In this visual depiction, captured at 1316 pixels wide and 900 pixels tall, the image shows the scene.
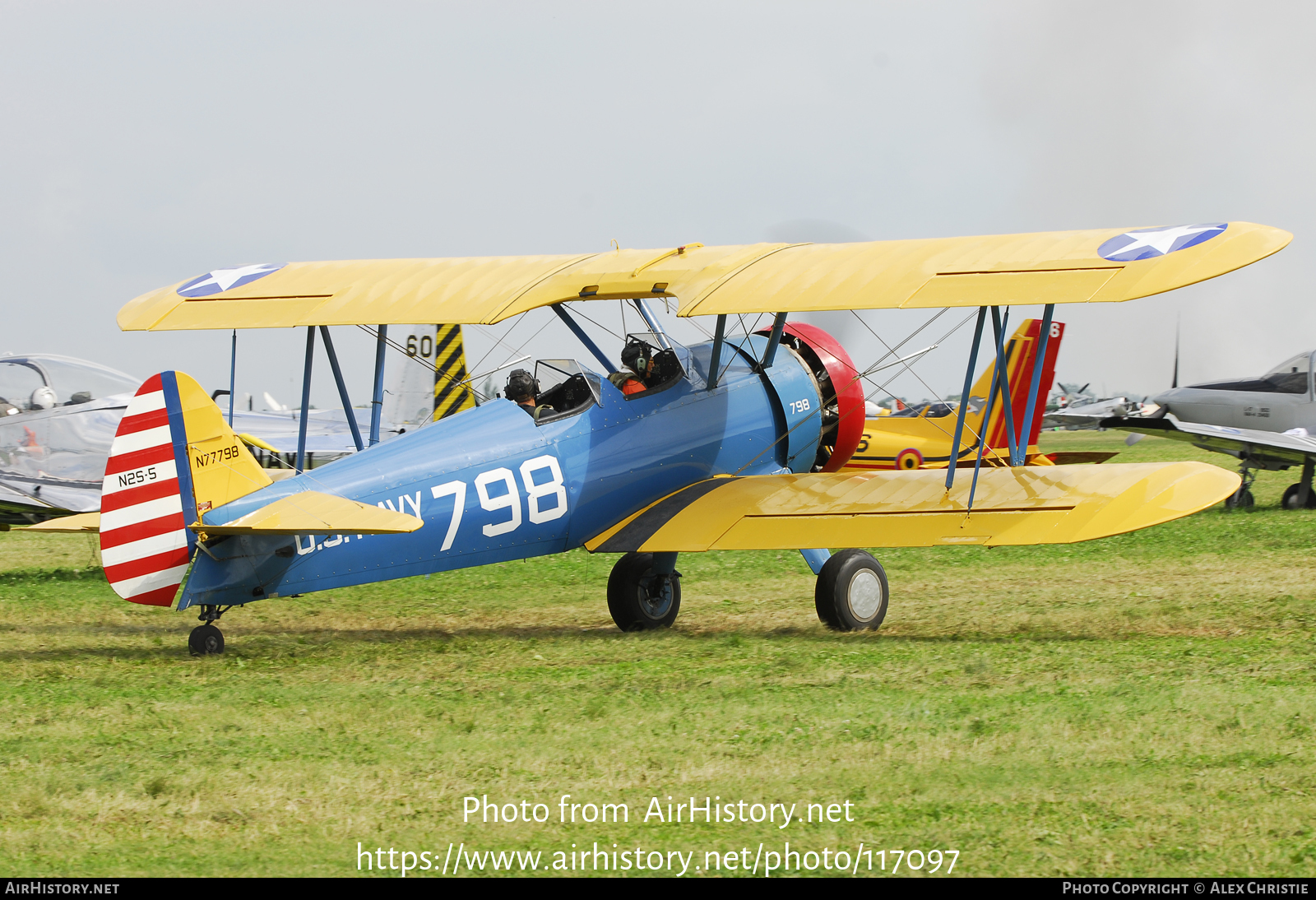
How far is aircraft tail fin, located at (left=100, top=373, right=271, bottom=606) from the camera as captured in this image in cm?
704

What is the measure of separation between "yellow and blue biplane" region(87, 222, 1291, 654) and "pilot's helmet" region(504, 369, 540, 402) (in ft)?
0.37

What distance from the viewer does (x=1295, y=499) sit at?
1702cm

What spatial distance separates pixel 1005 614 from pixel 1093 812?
4566 millimetres

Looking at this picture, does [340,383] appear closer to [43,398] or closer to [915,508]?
[915,508]

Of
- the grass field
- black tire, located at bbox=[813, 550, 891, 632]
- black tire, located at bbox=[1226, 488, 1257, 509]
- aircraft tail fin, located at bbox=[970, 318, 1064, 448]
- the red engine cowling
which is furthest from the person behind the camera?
black tire, located at bbox=[1226, 488, 1257, 509]

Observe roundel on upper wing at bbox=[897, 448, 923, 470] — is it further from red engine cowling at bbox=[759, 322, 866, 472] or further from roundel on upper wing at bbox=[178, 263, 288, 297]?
roundel on upper wing at bbox=[178, 263, 288, 297]

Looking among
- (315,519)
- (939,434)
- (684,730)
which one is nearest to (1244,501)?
(939,434)

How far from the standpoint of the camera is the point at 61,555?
14430mm

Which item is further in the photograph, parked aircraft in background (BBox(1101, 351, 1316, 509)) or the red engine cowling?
parked aircraft in background (BBox(1101, 351, 1316, 509))

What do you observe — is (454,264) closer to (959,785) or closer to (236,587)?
(236,587)

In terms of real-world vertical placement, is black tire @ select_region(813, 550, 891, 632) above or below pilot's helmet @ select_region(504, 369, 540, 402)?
below

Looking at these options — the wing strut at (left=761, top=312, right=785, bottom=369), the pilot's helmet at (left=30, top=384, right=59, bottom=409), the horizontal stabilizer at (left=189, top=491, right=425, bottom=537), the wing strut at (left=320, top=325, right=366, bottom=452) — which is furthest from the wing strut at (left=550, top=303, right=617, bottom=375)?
the pilot's helmet at (left=30, top=384, right=59, bottom=409)
